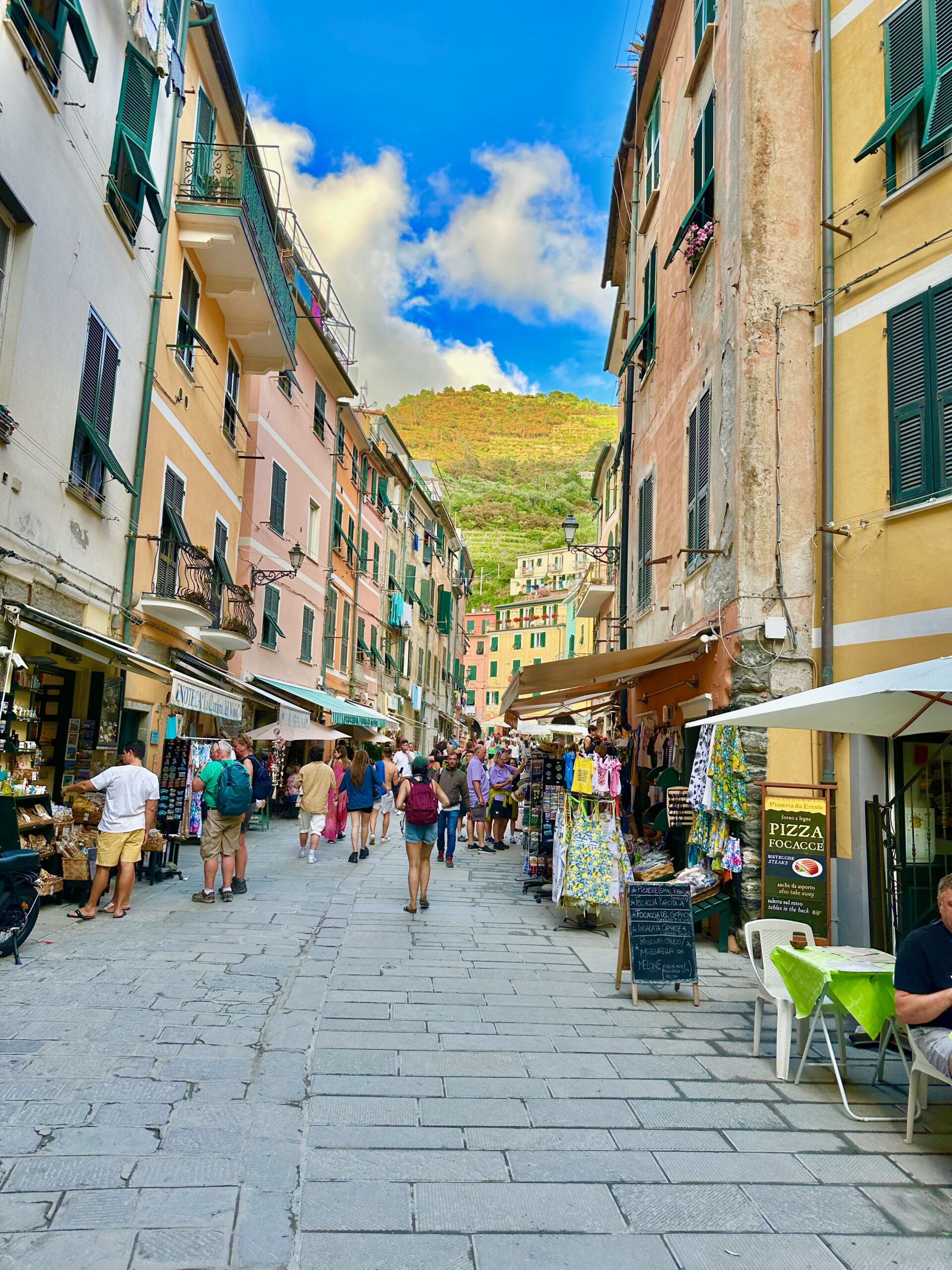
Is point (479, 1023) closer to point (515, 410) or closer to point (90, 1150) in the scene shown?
point (90, 1150)

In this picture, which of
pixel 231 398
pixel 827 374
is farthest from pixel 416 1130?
pixel 231 398

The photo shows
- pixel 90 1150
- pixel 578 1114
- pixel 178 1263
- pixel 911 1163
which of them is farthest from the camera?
pixel 578 1114

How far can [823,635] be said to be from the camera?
9.11 metres

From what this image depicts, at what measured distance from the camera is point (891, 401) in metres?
8.66

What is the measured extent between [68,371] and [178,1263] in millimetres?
9229

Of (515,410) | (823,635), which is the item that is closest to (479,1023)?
(823,635)

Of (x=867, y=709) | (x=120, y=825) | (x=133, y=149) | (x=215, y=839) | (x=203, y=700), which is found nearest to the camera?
(x=867, y=709)

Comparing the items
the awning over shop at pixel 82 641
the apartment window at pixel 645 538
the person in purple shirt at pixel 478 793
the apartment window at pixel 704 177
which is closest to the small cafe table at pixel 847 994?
the awning over shop at pixel 82 641

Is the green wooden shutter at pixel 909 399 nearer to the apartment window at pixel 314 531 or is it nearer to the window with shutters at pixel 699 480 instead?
the window with shutters at pixel 699 480

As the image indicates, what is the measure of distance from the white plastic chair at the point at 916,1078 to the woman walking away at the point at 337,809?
42.4ft

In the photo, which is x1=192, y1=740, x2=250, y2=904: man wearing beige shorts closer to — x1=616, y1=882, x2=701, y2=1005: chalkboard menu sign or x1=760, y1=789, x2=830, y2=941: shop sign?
x1=616, y1=882, x2=701, y2=1005: chalkboard menu sign

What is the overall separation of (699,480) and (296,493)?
545 inches

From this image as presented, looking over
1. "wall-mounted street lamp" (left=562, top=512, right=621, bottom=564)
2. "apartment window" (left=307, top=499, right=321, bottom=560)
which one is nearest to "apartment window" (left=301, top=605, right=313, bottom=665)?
"apartment window" (left=307, top=499, right=321, bottom=560)

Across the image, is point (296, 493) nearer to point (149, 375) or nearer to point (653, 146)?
point (149, 375)
